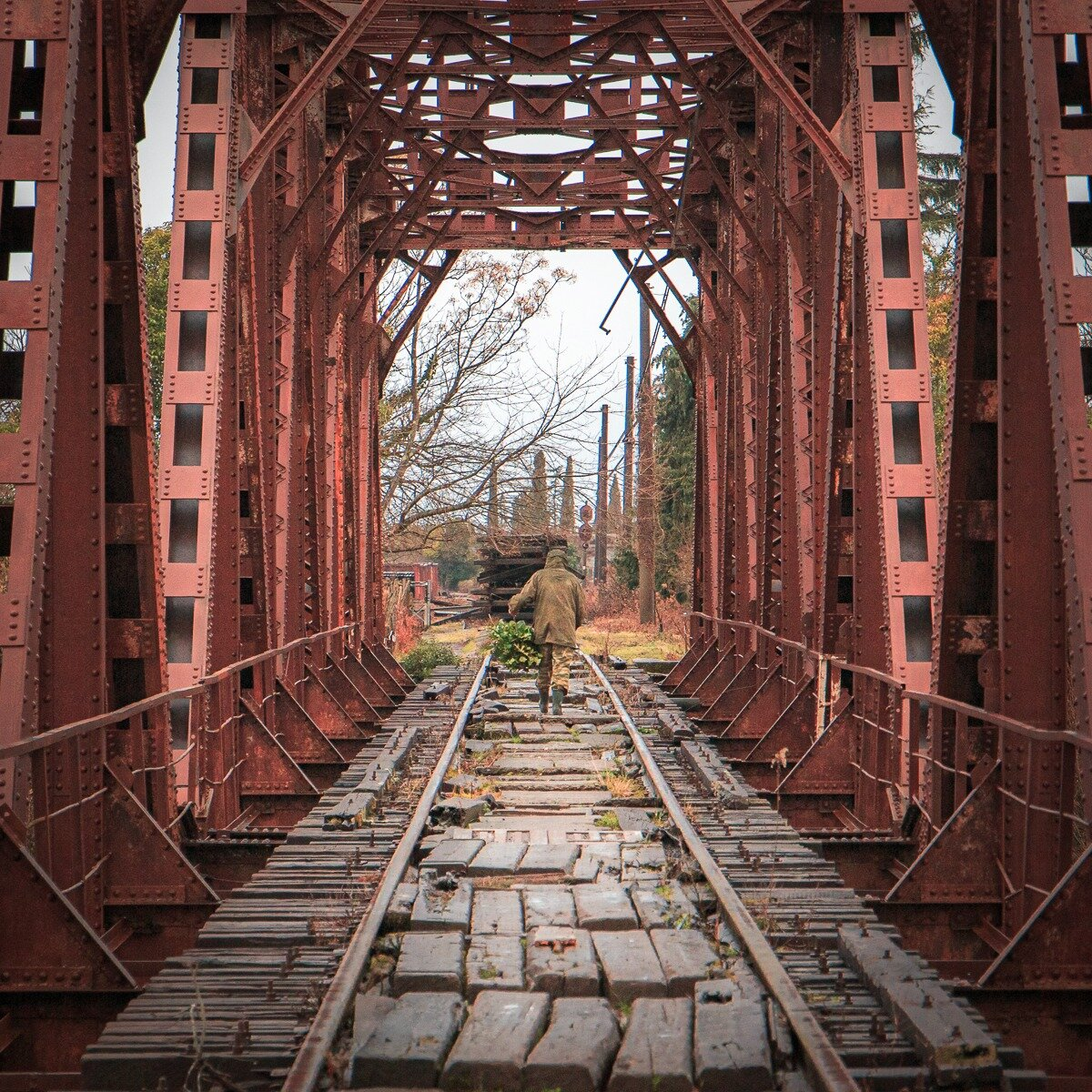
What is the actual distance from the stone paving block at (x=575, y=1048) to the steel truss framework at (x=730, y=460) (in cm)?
180

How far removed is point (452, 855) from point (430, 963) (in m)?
1.88

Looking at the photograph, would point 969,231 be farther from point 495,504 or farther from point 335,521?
point 495,504

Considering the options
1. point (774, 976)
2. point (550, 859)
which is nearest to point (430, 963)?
point (774, 976)

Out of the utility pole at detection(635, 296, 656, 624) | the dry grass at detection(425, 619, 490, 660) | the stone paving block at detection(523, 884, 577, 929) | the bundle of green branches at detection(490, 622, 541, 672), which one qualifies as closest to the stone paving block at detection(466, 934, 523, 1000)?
the stone paving block at detection(523, 884, 577, 929)

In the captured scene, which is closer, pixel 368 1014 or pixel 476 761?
pixel 368 1014

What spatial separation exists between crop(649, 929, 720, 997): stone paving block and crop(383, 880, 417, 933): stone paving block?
3.58 ft

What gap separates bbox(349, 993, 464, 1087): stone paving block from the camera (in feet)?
14.6

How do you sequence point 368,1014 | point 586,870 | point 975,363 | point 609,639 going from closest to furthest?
point 368,1014 → point 586,870 → point 975,363 → point 609,639

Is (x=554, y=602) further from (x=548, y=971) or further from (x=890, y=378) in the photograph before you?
(x=548, y=971)

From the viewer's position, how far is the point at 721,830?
7.92m

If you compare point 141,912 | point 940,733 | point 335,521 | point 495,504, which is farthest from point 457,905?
point 495,504

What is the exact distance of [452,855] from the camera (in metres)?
7.37

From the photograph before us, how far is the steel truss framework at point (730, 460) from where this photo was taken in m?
6.21

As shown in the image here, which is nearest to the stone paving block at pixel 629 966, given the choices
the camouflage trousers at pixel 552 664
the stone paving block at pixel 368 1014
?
the stone paving block at pixel 368 1014
